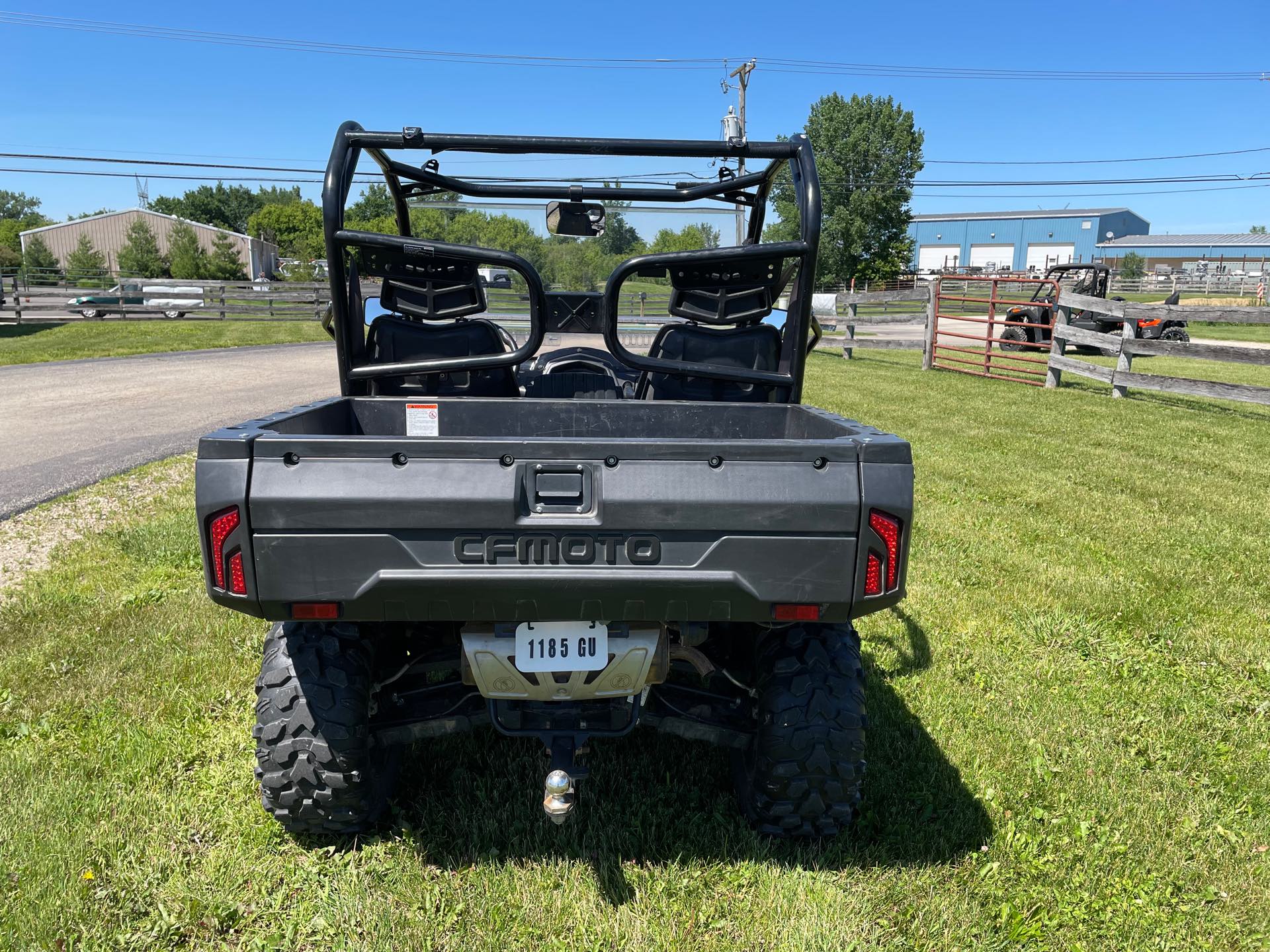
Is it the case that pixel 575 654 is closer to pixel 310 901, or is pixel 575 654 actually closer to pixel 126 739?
pixel 310 901

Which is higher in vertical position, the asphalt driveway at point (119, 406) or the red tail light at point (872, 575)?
the red tail light at point (872, 575)

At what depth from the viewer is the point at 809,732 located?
2.51 metres

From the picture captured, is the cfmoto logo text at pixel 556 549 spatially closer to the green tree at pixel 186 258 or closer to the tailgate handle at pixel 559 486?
the tailgate handle at pixel 559 486

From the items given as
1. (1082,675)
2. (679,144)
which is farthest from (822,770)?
(679,144)

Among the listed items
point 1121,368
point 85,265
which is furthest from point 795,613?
point 85,265

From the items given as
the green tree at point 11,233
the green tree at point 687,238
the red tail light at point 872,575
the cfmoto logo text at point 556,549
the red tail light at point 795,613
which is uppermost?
the green tree at point 11,233

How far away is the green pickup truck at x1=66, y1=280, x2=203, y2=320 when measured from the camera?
2784 cm

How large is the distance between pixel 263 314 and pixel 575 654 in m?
32.6

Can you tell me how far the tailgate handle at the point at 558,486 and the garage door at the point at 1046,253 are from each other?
90.3 meters

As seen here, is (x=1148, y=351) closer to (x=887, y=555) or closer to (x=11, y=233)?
(x=887, y=555)

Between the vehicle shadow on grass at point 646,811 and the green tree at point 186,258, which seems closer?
the vehicle shadow on grass at point 646,811

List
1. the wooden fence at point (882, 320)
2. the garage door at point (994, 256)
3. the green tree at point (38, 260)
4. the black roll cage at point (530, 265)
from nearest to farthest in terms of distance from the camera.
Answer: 1. the black roll cage at point (530, 265)
2. the wooden fence at point (882, 320)
3. the green tree at point (38, 260)
4. the garage door at point (994, 256)

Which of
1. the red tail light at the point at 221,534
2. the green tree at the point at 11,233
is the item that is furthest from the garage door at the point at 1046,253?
the green tree at the point at 11,233

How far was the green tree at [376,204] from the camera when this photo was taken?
13.7 ft
